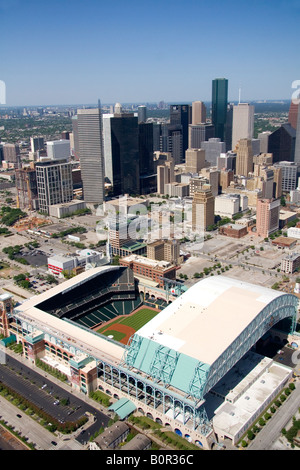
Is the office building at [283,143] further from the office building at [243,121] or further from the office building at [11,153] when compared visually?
the office building at [11,153]

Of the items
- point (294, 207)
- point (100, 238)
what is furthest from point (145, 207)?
→ point (294, 207)

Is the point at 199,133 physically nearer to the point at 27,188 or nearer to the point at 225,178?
the point at 225,178

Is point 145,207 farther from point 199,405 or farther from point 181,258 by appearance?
point 199,405

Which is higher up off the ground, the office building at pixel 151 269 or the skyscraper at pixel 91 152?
the skyscraper at pixel 91 152

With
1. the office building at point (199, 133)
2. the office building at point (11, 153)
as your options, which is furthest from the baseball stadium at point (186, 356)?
the office building at point (11, 153)

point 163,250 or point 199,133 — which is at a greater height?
point 199,133


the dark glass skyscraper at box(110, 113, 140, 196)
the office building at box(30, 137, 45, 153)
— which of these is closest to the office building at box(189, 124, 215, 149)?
the dark glass skyscraper at box(110, 113, 140, 196)

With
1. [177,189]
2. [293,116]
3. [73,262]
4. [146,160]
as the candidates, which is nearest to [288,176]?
[293,116]
